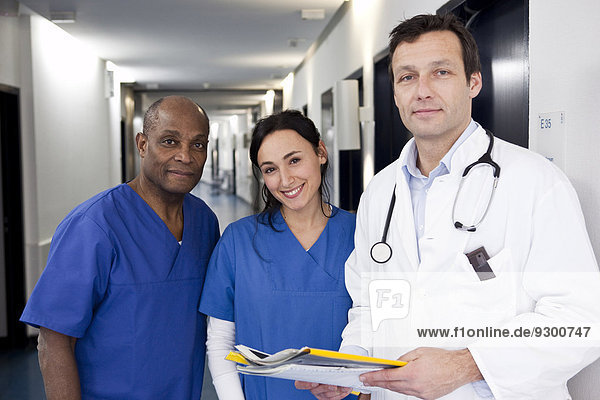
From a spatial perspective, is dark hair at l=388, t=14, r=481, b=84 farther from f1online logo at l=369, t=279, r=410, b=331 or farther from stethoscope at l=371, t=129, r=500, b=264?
f1online logo at l=369, t=279, r=410, b=331

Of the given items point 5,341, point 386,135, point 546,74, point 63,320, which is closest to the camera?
point 63,320

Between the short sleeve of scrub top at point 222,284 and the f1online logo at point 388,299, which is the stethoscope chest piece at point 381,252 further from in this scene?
the short sleeve of scrub top at point 222,284

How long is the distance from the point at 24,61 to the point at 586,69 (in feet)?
14.7

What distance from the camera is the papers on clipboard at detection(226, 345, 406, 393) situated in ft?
3.20

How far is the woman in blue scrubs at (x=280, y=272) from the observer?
150cm

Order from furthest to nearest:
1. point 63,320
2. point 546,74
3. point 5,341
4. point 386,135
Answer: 1. point 5,341
2. point 386,135
3. point 546,74
4. point 63,320

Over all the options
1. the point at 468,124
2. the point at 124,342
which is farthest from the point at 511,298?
the point at 124,342

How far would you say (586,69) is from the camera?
4.39 feet

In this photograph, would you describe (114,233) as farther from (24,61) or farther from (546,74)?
(24,61)

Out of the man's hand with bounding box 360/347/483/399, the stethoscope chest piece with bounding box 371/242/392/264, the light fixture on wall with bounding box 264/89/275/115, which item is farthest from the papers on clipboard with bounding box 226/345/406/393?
the light fixture on wall with bounding box 264/89/275/115

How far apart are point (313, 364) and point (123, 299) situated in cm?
67

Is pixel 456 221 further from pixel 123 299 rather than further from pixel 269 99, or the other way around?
pixel 269 99

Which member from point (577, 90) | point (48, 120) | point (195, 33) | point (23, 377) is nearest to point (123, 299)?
point (577, 90)

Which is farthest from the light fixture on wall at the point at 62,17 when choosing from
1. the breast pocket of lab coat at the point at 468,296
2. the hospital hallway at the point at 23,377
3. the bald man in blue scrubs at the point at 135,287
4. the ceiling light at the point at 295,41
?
the breast pocket of lab coat at the point at 468,296
